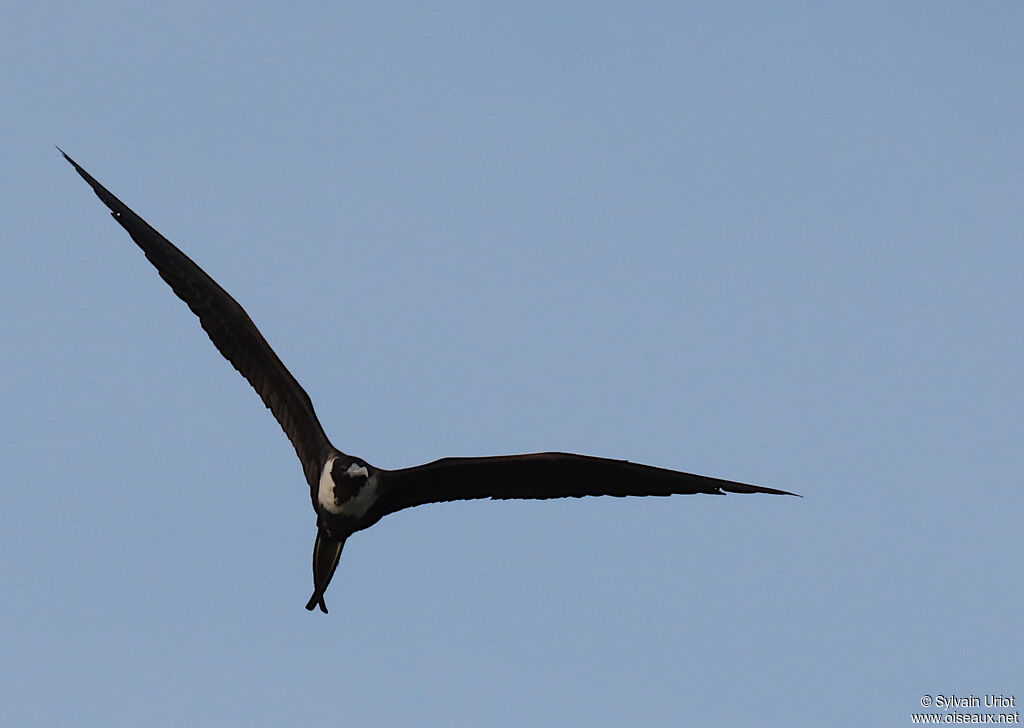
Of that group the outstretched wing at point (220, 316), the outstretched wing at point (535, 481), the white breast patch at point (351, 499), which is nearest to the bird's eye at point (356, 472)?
the white breast patch at point (351, 499)

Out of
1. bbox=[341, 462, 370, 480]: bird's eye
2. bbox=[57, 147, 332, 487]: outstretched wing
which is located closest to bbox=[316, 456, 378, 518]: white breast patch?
bbox=[341, 462, 370, 480]: bird's eye

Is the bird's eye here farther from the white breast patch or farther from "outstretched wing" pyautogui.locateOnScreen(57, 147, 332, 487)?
"outstretched wing" pyautogui.locateOnScreen(57, 147, 332, 487)

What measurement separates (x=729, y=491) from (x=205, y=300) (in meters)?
5.85

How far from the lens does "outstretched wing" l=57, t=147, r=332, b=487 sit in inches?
591

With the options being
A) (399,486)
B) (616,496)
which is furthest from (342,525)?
(616,496)

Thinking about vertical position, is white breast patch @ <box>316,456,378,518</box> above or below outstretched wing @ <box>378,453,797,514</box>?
below

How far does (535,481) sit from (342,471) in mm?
1946

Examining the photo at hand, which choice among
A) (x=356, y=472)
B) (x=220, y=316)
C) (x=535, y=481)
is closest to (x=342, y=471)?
(x=356, y=472)

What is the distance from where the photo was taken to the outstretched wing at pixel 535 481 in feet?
46.0

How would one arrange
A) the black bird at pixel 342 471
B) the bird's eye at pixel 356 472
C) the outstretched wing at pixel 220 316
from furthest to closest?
the outstretched wing at pixel 220 316, the black bird at pixel 342 471, the bird's eye at pixel 356 472

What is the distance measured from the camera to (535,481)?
1441 centimetres

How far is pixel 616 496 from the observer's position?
14.4 m

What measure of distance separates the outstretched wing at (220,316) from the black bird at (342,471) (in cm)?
1

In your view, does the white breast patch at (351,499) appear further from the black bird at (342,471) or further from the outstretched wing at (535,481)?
the outstretched wing at (535,481)
